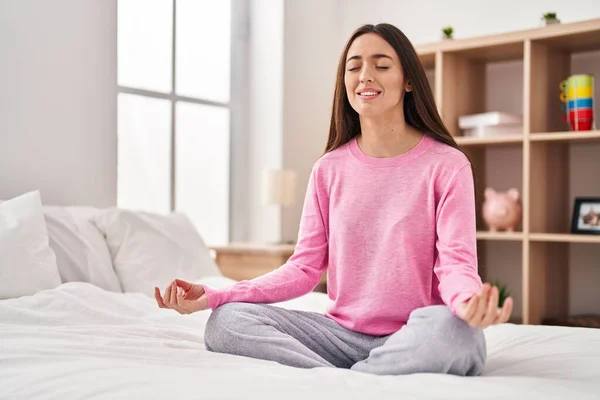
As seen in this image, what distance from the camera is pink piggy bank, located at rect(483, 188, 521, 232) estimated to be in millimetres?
3350

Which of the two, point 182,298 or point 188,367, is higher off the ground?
point 182,298

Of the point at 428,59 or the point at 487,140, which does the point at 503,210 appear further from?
the point at 428,59

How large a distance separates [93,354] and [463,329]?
2.35ft

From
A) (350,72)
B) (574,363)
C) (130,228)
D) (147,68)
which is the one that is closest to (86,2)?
(147,68)

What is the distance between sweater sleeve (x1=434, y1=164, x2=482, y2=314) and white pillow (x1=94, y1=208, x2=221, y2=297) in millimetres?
1277

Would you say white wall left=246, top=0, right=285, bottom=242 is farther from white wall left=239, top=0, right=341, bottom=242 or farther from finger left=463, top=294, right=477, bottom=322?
finger left=463, top=294, right=477, bottom=322

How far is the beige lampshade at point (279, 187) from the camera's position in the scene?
143 inches

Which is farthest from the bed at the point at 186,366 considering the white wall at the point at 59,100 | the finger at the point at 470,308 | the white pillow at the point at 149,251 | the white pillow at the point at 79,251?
the white wall at the point at 59,100

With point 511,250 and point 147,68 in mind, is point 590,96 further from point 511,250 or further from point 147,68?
point 147,68

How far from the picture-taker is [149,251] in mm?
2549

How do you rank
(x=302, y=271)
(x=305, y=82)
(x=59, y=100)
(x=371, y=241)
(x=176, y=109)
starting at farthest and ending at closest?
1. (x=305, y=82)
2. (x=176, y=109)
3. (x=59, y=100)
4. (x=302, y=271)
5. (x=371, y=241)

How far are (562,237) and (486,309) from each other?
6.91 ft

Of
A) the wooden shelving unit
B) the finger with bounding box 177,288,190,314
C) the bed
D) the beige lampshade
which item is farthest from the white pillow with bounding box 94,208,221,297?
the wooden shelving unit

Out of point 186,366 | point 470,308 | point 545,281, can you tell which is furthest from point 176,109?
point 470,308
